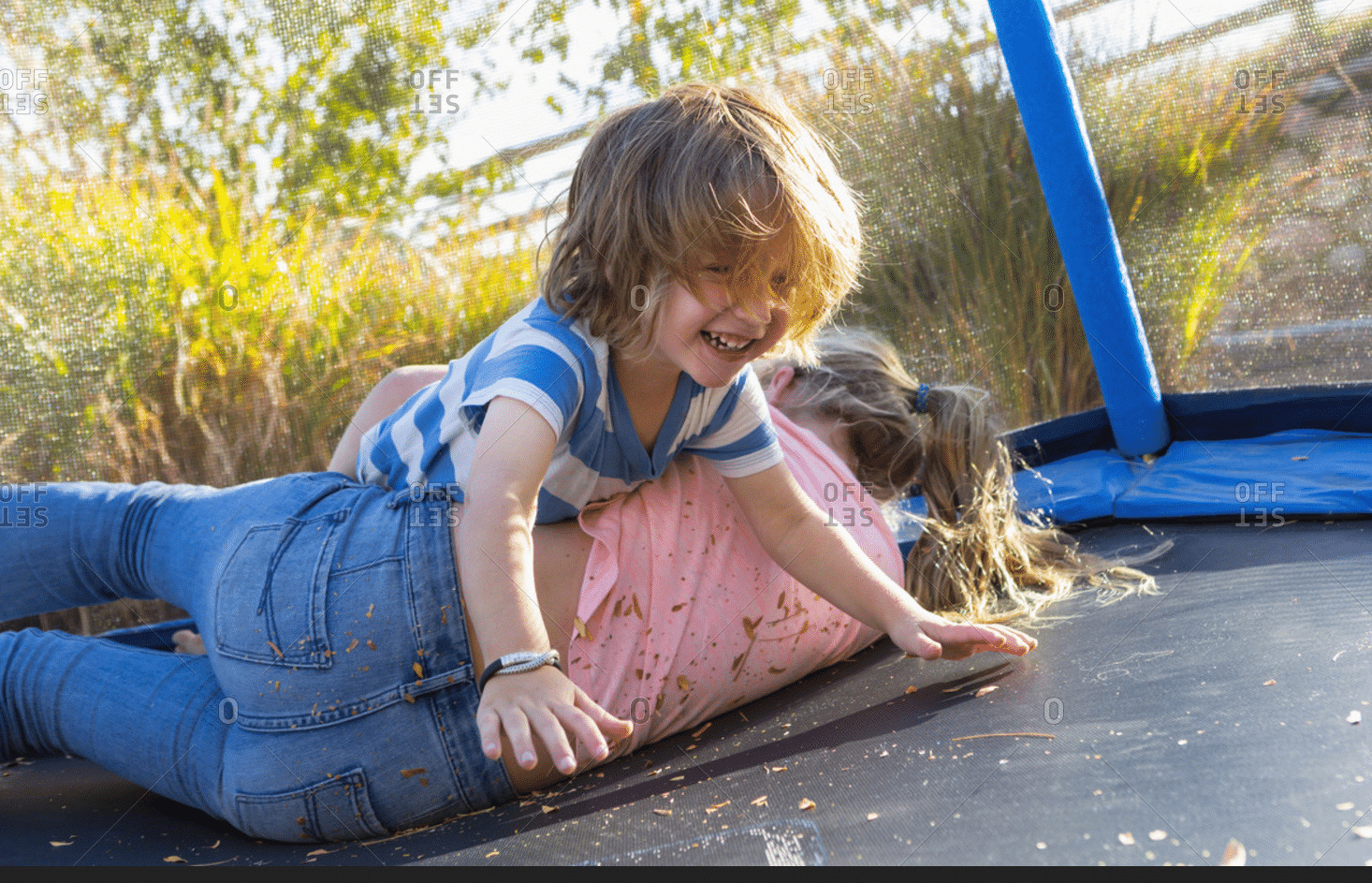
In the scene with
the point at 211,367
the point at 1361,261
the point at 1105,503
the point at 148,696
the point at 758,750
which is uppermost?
the point at 211,367

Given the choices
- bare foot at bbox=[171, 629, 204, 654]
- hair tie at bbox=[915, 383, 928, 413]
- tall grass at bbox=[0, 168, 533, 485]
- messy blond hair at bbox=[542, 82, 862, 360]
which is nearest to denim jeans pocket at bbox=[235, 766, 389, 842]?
messy blond hair at bbox=[542, 82, 862, 360]

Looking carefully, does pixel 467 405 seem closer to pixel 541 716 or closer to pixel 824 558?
pixel 541 716

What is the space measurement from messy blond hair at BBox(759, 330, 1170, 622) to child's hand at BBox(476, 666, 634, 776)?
2.59 feet

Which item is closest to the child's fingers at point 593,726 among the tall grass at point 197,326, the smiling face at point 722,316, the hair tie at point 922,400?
the smiling face at point 722,316

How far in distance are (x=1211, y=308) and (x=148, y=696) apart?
1.97 m

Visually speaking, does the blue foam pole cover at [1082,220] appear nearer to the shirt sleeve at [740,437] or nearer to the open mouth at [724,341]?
the shirt sleeve at [740,437]

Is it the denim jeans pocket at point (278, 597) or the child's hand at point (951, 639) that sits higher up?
the denim jeans pocket at point (278, 597)

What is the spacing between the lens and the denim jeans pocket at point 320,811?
890mm

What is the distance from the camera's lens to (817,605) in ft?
4.00

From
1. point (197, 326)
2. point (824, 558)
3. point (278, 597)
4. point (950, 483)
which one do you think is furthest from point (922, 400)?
point (197, 326)

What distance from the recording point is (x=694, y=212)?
3.10 ft

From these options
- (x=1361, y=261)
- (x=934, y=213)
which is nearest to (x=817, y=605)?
(x=934, y=213)

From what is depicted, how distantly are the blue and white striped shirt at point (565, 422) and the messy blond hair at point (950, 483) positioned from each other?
1.33 ft

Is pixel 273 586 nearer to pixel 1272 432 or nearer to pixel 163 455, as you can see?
→ pixel 163 455
